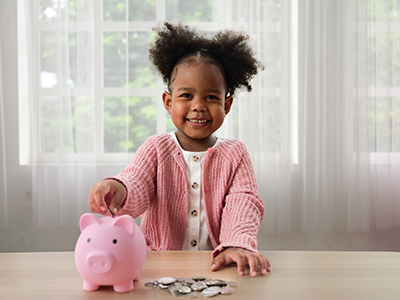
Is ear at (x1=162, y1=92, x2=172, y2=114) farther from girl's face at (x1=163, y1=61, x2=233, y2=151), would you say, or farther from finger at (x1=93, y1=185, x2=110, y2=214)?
finger at (x1=93, y1=185, x2=110, y2=214)

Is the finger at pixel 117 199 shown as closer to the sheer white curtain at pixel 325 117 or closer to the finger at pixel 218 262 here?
the finger at pixel 218 262

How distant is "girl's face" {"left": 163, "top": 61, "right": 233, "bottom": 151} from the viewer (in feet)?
3.57

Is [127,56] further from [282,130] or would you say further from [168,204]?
[168,204]

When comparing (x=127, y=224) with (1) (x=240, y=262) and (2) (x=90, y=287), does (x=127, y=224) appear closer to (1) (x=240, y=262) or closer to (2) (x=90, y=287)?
(2) (x=90, y=287)

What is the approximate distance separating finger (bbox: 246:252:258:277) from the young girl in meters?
0.30

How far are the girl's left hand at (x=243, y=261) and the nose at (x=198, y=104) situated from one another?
0.47 meters

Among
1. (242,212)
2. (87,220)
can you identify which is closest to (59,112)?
(242,212)

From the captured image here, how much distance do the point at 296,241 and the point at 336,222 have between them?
248 mm

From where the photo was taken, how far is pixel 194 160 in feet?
3.78

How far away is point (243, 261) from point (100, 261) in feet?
0.92

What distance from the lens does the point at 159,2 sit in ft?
6.51

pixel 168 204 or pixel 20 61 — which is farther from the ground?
pixel 20 61

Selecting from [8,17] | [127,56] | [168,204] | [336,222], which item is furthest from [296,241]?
[8,17]

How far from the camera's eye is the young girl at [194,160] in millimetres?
1092
